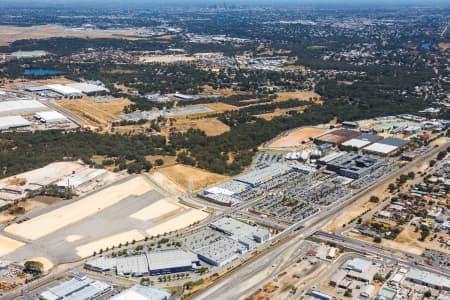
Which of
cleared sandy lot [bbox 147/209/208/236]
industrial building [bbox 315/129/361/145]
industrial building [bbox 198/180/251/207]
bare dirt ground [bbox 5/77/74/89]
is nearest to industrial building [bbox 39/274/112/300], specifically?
cleared sandy lot [bbox 147/209/208/236]

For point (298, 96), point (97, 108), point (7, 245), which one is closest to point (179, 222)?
point (7, 245)

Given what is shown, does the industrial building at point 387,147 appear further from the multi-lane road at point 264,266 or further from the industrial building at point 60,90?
the industrial building at point 60,90

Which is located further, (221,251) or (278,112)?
(278,112)

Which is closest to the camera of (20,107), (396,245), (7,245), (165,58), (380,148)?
(7,245)

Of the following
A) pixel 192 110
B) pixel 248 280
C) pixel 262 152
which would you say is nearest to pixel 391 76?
pixel 192 110

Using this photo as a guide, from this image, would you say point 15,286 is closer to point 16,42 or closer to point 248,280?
point 248,280

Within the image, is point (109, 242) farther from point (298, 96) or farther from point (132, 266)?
point (298, 96)
